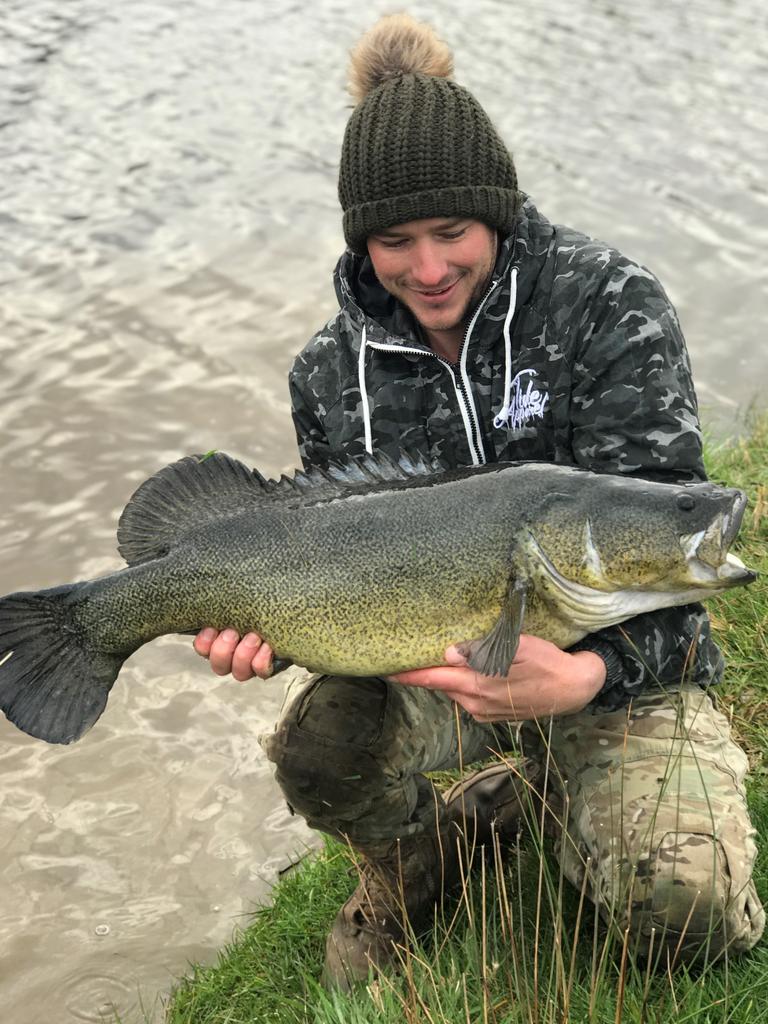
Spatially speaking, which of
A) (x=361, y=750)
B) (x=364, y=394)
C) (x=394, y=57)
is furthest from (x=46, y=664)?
(x=394, y=57)

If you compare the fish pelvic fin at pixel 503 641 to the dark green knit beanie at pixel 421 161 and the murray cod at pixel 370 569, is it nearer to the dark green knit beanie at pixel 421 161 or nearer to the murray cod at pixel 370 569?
the murray cod at pixel 370 569

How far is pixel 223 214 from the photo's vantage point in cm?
1031

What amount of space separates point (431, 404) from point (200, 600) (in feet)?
3.18

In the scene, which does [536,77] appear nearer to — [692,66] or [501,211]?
[692,66]

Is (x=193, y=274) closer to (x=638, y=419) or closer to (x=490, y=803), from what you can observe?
(x=490, y=803)

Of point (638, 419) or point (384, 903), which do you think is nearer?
point (638, 419)

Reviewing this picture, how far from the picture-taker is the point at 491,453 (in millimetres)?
3658

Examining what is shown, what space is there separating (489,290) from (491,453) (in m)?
0.50

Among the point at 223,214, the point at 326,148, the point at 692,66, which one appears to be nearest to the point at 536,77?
the point at 692,66

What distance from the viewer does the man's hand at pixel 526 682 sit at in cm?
305

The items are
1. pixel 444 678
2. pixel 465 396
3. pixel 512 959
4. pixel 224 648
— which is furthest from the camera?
pixel 465 396

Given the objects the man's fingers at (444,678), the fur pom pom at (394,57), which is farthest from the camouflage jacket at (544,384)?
the fur pom pom at (394,57)

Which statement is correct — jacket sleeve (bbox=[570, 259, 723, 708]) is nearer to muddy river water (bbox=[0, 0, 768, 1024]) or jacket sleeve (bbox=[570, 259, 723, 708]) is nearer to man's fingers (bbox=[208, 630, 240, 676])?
man's fingers (bbox=[208, 630, 240, 676])

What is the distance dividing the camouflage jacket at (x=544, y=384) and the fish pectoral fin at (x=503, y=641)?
0.31m
